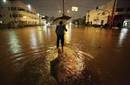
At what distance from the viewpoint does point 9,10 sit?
51.7m

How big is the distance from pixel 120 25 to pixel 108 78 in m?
44.4

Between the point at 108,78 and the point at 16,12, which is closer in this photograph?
the point at 108,78

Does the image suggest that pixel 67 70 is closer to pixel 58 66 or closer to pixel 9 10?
pixel 58 66

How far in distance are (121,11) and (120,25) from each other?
554 cm

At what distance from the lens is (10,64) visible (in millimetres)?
6578

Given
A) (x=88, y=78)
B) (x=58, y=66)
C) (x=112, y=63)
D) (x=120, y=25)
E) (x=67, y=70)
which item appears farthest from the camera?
(x=120, y=25)

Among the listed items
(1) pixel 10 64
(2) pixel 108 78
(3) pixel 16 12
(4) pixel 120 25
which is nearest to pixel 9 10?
(3) pixel 16 12

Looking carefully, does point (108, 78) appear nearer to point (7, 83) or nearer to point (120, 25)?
point (7, 83)

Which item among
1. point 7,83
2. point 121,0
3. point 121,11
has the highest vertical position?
point 121,0

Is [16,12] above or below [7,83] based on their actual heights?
above

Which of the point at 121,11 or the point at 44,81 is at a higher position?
the point at 121,11

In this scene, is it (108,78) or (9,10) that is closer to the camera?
(108,78)

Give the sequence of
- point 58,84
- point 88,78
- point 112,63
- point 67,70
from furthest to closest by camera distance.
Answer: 1. point 112,63
2. point 67,70
3. point 88,78
4. point 58,84

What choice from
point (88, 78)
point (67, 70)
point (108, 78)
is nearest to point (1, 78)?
point (67, 70)
